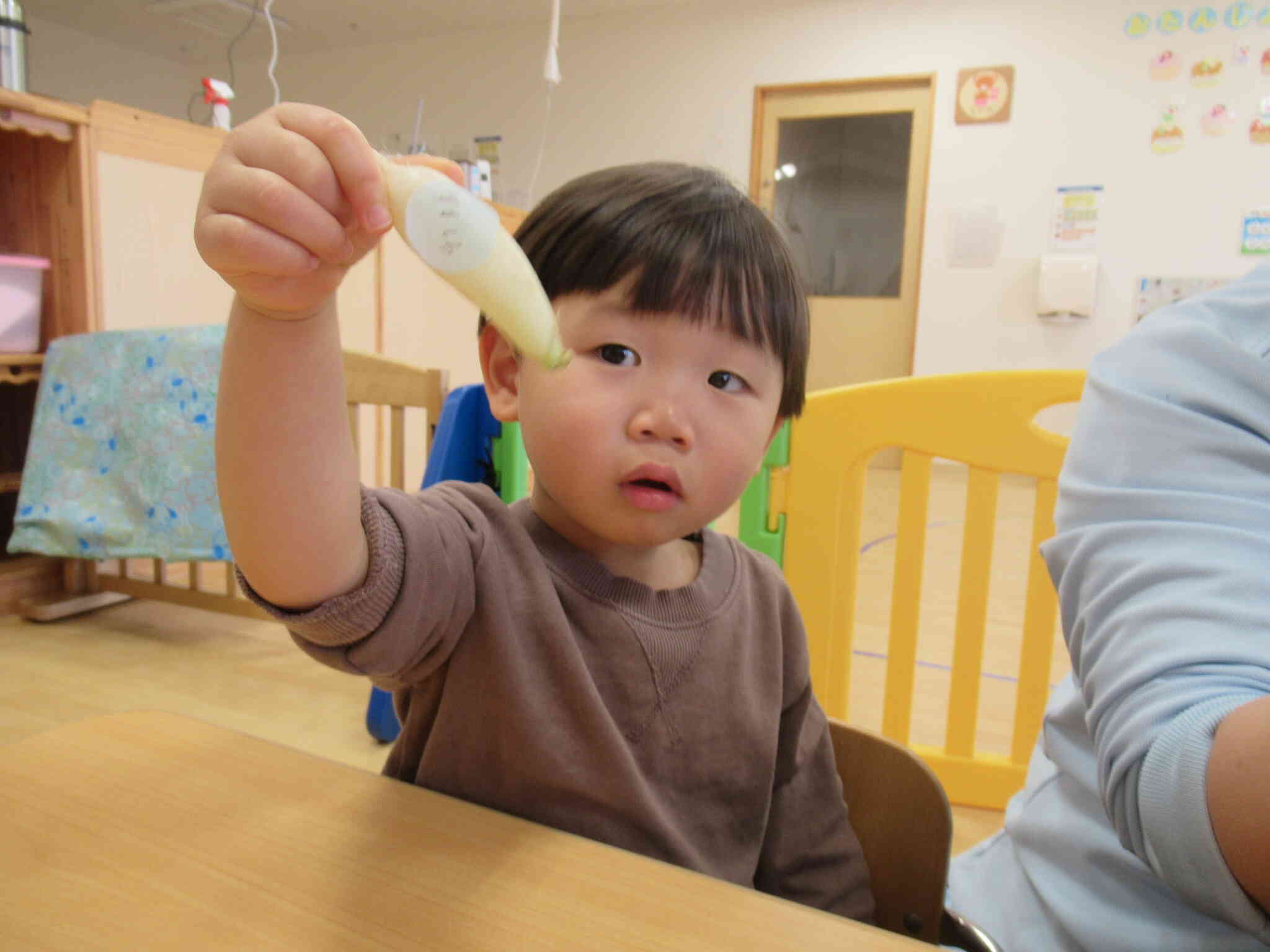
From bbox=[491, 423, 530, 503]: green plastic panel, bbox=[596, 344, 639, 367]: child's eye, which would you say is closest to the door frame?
bbox=[491, 423, 530, 503]: green plastic panel

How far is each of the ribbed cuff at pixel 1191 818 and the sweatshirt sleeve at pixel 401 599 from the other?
1.13 ft

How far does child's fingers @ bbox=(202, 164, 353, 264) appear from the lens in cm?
32

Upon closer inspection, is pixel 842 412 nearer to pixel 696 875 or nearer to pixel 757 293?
pixel 757 293

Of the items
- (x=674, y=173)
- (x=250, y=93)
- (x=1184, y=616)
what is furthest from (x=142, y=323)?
(x=250, y=93)

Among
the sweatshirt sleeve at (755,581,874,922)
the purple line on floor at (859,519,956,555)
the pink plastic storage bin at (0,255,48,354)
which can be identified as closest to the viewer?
the sweatshirt sleeve at (755,581,874,922)

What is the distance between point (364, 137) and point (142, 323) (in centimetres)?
224

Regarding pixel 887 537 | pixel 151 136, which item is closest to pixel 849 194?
pixel 887 537

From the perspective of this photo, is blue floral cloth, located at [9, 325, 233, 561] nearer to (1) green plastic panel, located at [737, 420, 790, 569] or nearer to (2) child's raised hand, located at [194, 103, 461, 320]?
(1) green plastic panel, located at [737, 420, 790, 569]

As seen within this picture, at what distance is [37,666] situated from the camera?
5.49 ft

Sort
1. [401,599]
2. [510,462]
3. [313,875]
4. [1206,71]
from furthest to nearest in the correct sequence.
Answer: [1206,71], [510,462], [401,599], [313,875]

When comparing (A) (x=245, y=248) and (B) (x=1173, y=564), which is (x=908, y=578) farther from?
(A) (x=245, y=248)

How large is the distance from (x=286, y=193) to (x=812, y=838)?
1.73 feet

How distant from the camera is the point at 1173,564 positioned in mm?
415

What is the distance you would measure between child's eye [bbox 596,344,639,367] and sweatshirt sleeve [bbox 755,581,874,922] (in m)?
0.30
